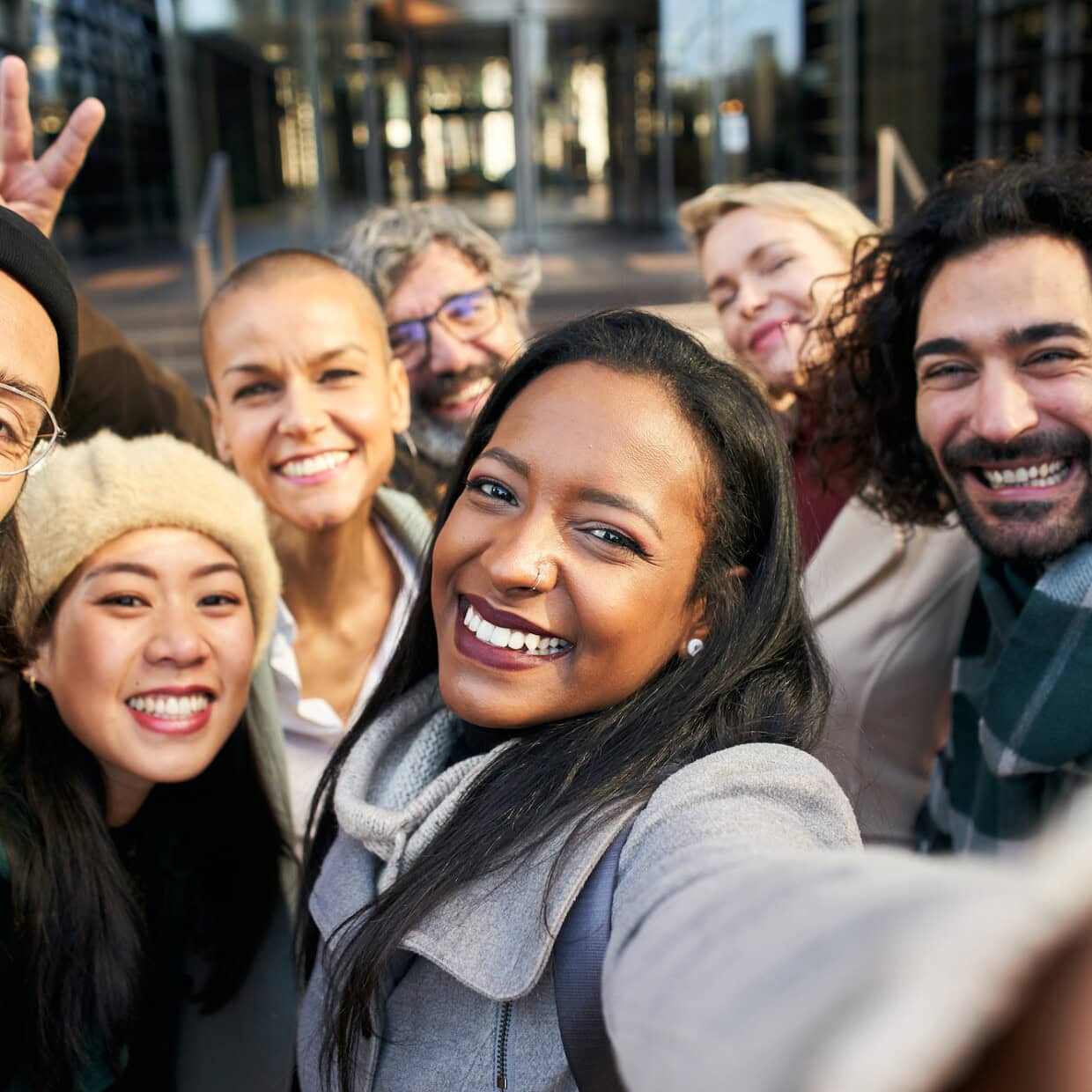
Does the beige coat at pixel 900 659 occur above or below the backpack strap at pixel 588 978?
below

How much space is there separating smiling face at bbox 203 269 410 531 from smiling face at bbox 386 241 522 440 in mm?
576

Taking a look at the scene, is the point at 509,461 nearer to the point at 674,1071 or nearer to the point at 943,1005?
the point at 674,1071

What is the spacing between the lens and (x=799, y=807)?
121 centimetres

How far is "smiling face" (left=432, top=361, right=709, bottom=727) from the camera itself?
1.49m

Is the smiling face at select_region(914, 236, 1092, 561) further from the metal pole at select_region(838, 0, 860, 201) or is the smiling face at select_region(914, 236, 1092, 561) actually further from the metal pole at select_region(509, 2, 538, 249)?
the metal pole at select_region(838, 0, 860, 201)

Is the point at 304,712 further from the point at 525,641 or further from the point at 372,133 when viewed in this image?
the point at 372,133

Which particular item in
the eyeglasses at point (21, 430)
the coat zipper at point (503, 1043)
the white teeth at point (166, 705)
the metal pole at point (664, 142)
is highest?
the metal pole at point (664, 142)

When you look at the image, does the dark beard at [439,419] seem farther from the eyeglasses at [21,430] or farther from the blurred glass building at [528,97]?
the blurred glass building at [528,97]

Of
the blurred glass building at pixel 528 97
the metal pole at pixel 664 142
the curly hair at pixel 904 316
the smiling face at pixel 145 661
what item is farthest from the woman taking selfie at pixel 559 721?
the metal pole at pixel 664 142

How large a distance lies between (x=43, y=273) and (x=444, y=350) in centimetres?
179

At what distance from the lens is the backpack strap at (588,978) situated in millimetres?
1193

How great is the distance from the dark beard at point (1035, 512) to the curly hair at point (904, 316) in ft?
1.26

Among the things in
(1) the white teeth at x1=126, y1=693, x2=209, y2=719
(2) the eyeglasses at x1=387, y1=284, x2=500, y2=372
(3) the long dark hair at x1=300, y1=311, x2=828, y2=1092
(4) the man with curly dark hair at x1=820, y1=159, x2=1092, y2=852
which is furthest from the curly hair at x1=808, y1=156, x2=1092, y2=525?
(1) the white teeth at x1=126, y1=693, x2=209, y2=719

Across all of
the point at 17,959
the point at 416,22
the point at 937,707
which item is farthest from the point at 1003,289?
the point at 416,22
